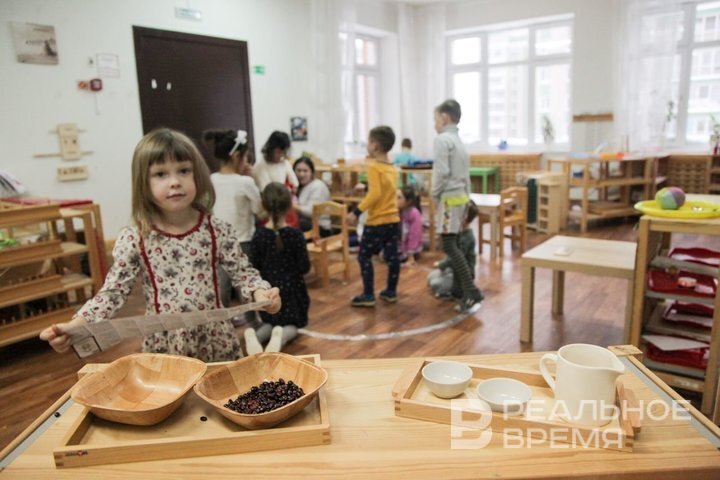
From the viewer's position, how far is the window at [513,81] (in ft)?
24.5

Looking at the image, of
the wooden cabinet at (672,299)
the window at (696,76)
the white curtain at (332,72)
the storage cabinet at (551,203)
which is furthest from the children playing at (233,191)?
the window at (696,76)

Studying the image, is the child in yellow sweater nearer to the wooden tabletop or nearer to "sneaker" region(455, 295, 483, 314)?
"sneaker" region(455, 295, 483, 314)

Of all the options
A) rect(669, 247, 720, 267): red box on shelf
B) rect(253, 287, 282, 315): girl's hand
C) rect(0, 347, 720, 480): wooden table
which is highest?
rect(253, 287, 282, 315): girl's hand

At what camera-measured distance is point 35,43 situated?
3.99 metres

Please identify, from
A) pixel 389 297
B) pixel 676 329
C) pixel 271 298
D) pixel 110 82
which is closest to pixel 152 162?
pixel 271 298

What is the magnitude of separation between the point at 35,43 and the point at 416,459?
4.41 metres

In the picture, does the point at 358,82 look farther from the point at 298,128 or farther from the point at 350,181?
the point at 350,181

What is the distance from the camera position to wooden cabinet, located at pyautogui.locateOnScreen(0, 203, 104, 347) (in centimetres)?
274

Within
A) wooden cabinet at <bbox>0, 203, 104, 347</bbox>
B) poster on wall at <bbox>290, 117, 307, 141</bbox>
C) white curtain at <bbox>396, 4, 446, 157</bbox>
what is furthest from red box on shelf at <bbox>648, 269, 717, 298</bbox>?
white curtain at <bbox>396, 4, 446, 157</bbox>

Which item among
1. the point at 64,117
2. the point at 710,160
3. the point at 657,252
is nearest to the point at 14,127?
the point at 64,117

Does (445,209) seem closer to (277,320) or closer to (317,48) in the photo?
(277,320)

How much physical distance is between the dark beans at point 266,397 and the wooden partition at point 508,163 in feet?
22.8

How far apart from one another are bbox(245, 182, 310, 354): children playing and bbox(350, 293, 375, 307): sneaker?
0.64m

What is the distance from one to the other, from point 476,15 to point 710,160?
3704 mm
